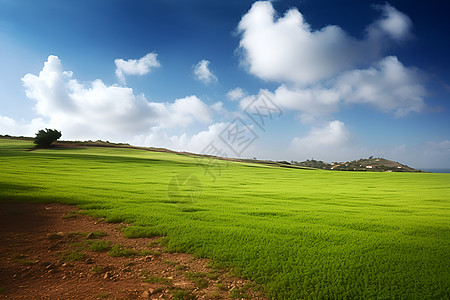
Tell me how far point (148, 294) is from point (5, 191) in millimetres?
10580

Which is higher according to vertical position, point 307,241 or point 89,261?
point 307,241

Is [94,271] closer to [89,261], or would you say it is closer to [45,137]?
[89,261]

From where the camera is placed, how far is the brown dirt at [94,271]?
3.65 meters

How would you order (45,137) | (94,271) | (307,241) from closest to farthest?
1. (94,271)
2. (307,241)
3. (45,137)

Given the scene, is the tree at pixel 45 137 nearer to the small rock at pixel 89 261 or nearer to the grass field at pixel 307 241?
the grass field at pixel 307 241

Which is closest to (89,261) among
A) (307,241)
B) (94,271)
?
(94,271)

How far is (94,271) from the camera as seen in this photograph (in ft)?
14.2

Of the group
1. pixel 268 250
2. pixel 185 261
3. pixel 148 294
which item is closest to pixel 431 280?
pixel 268 250

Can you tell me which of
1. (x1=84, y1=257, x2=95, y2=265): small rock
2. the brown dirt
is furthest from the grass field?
(x1=84, y1=257, x2=95, y2=265): small rock

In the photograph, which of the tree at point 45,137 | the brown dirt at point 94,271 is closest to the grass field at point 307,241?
the brown dirt at point 94,271

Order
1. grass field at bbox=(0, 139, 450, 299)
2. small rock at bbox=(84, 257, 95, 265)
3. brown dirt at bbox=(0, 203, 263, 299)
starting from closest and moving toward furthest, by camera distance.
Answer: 1. brown dirt at bbox=(0, 203, 263, 299)
2. grass field at bbox=(0, 139, 450, 299)
3. small rock at bbox=(84, 257, 95, 265)

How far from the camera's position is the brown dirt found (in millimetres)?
3650

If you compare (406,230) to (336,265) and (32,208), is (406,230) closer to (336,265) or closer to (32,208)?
(336,265)

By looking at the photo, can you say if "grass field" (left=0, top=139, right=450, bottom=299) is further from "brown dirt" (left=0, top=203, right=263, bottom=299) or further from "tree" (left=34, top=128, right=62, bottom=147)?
"tree" (left=34, top=128, right=62, bottom=147)
